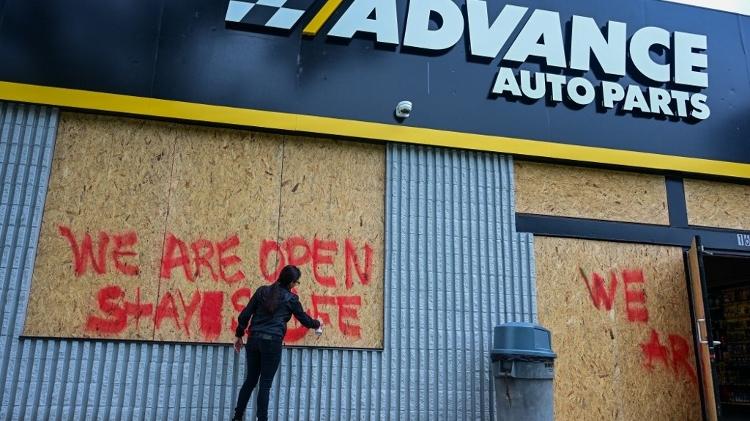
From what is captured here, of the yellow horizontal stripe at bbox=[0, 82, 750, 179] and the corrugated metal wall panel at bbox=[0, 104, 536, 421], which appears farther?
the yellow horizontal stripe at bbox=[0, 82, 750, 179]

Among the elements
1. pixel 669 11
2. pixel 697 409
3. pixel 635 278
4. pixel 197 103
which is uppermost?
pixel 669 11

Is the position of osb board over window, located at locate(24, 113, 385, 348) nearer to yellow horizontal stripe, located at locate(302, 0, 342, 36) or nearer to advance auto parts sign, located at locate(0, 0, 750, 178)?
advance auto parts sign, located at locate(0, 0, 750, 178)

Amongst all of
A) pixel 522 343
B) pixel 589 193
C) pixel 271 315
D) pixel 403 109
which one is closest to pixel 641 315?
pixel 589 193

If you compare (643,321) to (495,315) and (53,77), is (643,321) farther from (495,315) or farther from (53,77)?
(53,77)

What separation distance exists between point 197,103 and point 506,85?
3.95 meters

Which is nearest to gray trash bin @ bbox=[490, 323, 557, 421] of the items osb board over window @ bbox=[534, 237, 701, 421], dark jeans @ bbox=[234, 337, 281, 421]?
osb board over window @ bbox=[534, 237, 701, 421]

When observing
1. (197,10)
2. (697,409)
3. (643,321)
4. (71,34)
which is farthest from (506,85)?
(71,34)

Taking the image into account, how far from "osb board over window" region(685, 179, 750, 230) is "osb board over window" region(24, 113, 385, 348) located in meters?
4.46

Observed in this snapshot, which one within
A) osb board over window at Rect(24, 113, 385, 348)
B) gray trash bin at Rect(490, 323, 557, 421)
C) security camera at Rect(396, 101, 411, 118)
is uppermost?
security camera at Rect(396, 101, 411, 118)

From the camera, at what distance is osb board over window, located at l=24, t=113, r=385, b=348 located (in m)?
6.46

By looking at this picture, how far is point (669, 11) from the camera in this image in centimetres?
902

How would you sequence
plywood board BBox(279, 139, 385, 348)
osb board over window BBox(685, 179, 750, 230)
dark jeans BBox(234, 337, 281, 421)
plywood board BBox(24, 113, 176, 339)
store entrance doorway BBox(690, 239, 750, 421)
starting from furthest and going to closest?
store entrance doorway BBox(690, 239, 750, 421) < osb board over window BBox(685, 179, 750, 230) < plywood board BBox(279, 139, 385, 348) < plywood board BBox(24, 113, 176, 339) < dark jeans BBox(234, 337, 281, 421)

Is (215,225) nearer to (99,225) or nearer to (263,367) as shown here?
(99,225)

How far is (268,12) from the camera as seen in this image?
7.47m
